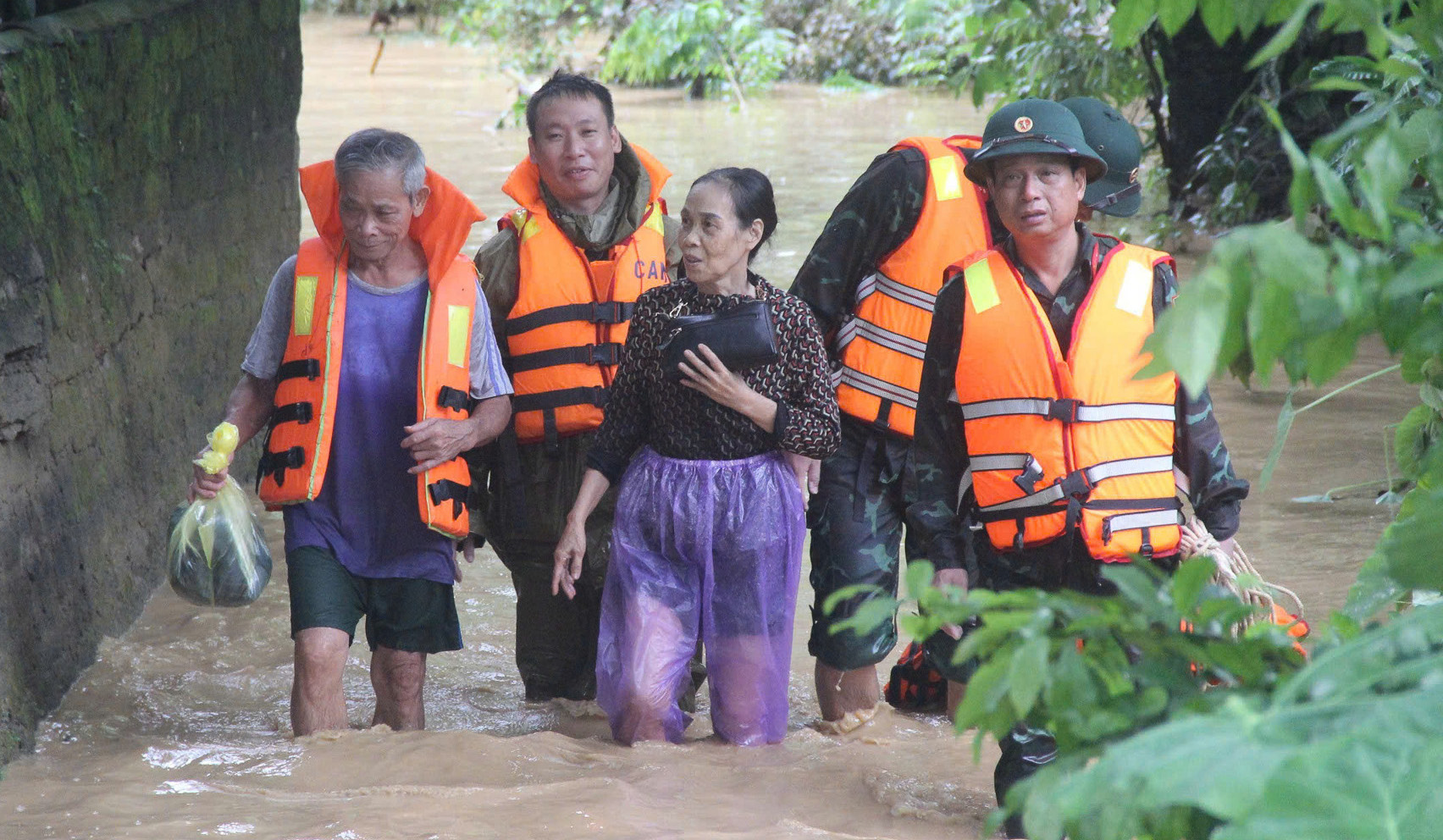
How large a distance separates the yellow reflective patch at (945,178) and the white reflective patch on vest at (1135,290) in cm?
79

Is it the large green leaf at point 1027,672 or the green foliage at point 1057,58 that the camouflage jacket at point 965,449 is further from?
the green foliage at point 1057,58

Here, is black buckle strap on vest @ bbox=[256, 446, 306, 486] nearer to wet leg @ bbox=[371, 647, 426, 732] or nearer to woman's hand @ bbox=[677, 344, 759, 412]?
wet leg @ bbox=[371, 647, 426, 732]

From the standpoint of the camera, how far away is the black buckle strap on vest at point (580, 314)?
4.70m

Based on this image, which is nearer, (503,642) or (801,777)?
(801,777)

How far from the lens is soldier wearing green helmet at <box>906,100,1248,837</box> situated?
3.62m

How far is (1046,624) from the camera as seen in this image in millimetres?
1507

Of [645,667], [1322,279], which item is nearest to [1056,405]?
[645,667]

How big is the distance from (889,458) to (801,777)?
0.97 meters

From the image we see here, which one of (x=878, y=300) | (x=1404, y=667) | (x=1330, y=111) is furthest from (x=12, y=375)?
(x=1330, y=111)

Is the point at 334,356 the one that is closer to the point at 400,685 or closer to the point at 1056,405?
the point at 400,685

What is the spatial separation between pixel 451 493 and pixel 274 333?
0.70 metres

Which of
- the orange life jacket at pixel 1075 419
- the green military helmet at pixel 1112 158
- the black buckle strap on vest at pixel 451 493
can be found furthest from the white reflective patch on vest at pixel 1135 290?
the black buckle strap on vest at pixel 451 493

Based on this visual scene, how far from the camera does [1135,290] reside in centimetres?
369

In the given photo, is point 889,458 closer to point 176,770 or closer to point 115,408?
point 176,770
